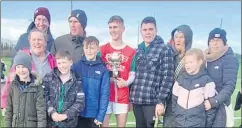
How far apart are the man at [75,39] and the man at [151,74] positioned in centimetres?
66

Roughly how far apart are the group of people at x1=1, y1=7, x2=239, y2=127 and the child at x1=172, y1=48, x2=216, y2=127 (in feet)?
0.03

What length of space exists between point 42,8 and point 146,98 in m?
1.57

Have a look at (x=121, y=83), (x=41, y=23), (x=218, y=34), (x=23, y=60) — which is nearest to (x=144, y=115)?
(x=121, y=83)

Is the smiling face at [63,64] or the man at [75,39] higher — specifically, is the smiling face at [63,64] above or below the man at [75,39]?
below

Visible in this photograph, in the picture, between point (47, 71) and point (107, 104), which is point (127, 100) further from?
point (47, 71)

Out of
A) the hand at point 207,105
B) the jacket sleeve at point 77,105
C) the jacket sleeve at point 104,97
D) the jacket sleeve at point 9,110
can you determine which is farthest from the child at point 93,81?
the hand at point 207,105

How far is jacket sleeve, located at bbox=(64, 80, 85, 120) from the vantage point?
3.53m

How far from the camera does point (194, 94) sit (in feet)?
12.1

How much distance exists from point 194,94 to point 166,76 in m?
0.36

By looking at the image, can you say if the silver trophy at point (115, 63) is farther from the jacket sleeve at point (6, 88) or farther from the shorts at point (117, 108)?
the jacket sleeve at point (6, 88)

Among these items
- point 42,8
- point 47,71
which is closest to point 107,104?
point 47,71

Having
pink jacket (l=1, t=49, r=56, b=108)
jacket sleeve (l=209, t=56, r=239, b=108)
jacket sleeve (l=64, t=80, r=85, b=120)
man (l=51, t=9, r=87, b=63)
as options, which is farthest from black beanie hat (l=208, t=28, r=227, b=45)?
pink jacket (l=1, t=49, r=56, b=108)

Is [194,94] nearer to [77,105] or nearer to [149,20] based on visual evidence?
[149,20]

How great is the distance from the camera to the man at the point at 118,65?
A: 3902 mm
